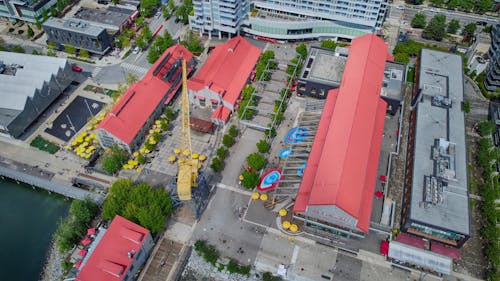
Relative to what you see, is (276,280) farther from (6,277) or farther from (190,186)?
(6,277)

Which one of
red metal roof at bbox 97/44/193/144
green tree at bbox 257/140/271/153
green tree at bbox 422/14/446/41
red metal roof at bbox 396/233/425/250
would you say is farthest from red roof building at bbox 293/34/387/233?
red metal roof at bbox 97/44/193/144

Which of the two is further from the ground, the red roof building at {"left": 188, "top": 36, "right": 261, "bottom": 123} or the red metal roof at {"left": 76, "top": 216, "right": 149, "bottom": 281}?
the red roof building at {"left": 188, "top": 36, "right": 261, "bottom": 123}

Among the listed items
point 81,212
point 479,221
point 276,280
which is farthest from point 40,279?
point 479,221

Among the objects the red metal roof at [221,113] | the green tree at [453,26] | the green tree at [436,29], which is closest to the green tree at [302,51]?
the red metal roof at [221,113]

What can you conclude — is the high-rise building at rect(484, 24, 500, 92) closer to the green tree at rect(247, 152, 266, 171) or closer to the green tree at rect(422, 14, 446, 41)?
the green tree at rect(422, 14, 446, 41)

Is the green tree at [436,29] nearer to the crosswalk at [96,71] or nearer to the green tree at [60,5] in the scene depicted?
the crosswalk at [96,71]

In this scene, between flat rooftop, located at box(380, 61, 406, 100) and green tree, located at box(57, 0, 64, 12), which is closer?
flat rooftop, located at box(380, 61, 406, 100)
